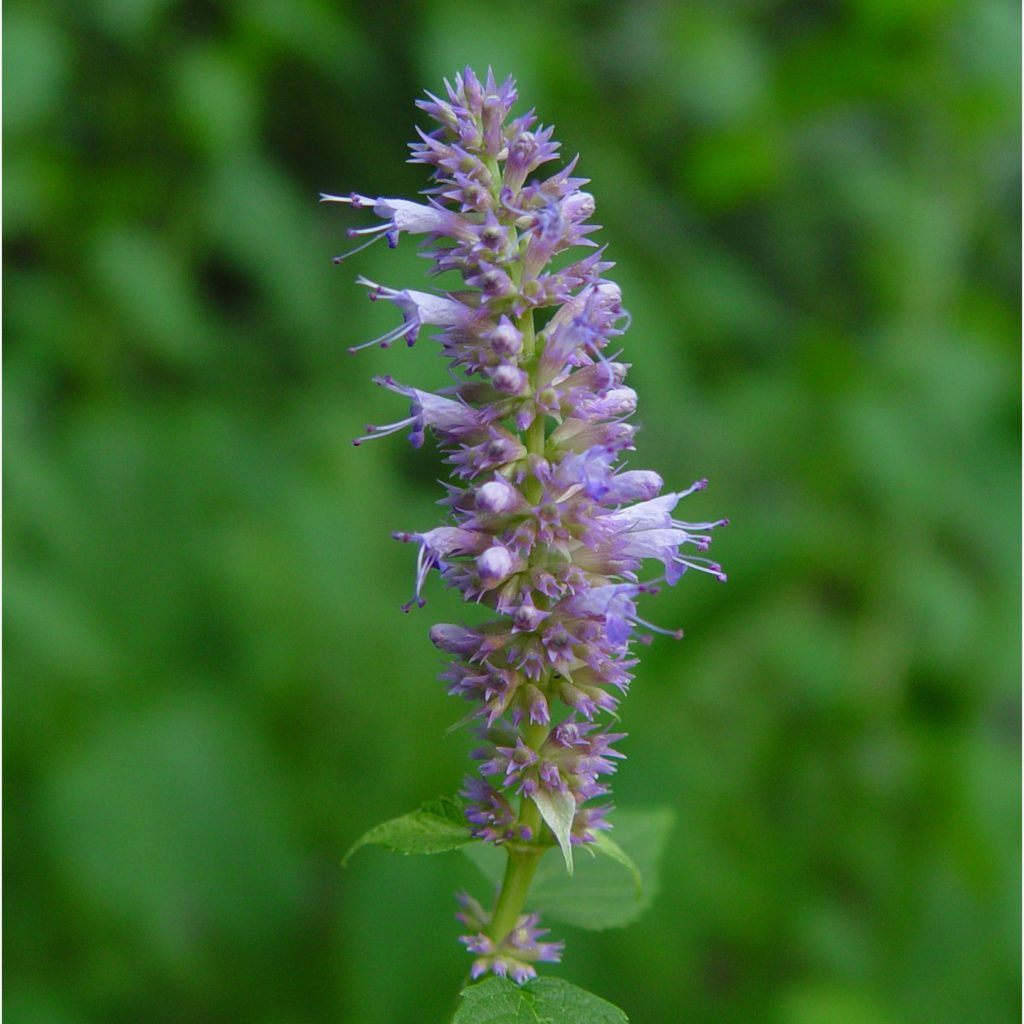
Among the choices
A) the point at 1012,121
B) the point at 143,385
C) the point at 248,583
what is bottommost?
the point at 248,583

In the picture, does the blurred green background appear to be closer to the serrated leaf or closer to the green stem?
the green stem

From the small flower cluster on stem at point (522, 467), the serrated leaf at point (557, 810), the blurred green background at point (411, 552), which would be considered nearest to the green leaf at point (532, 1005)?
the small flower cluster on stem at point (522, 467)

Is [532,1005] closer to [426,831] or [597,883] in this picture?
[426,831]

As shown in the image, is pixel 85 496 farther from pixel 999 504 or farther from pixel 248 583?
pixel 999 504

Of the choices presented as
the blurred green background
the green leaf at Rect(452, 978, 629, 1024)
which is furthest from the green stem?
the blurred green background

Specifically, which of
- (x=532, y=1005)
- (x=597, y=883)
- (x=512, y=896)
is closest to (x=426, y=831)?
(x=512, y=896)

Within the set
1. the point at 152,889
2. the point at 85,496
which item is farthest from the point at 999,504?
the point at 85,496
